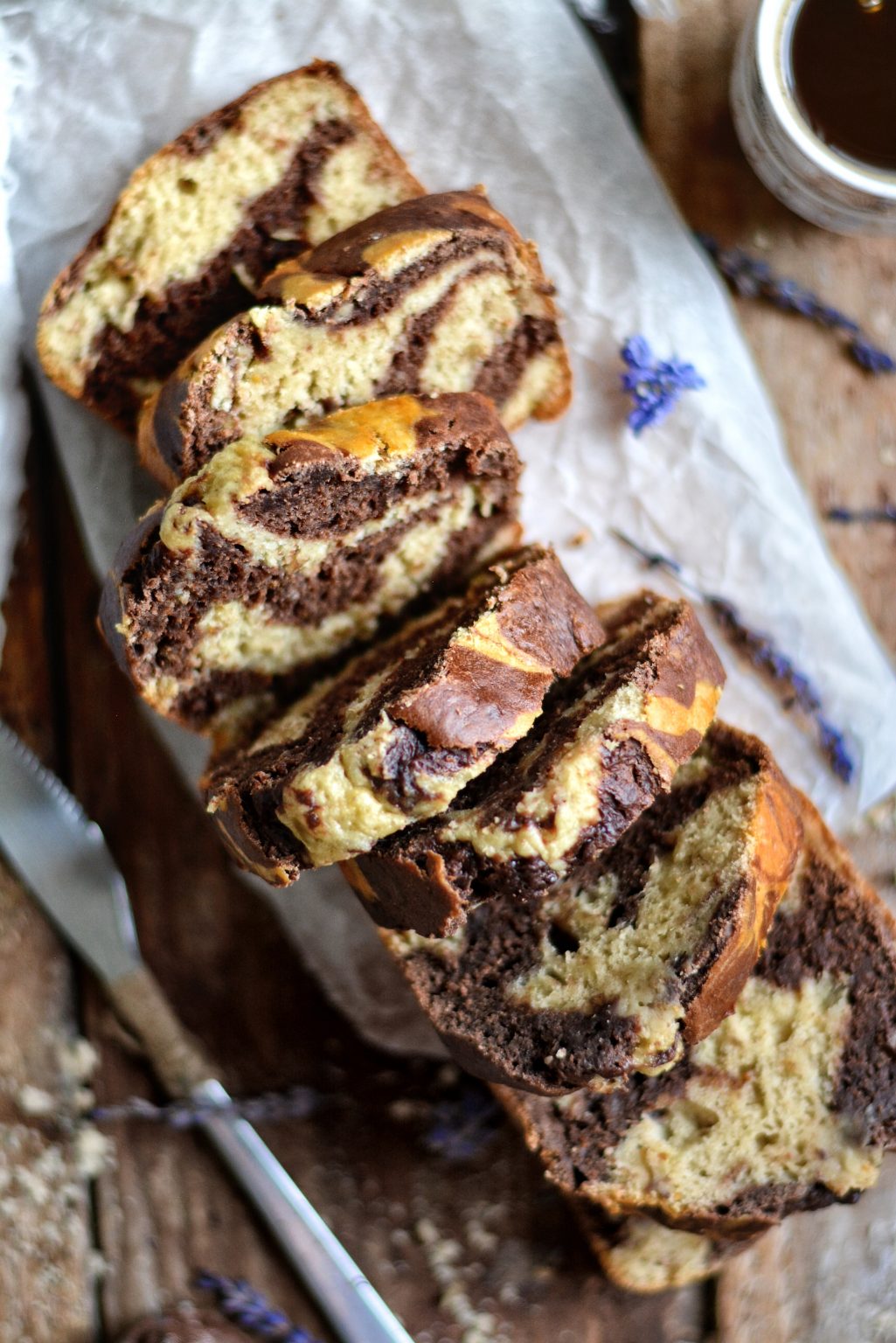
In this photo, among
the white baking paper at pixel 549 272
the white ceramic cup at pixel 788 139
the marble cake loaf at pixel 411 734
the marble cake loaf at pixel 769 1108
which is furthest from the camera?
the white baking paper at pixel 549 272

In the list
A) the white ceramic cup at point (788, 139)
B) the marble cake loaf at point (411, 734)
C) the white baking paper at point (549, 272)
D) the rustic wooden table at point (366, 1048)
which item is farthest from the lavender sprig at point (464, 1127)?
the white ceramic cup at point (788, 139)

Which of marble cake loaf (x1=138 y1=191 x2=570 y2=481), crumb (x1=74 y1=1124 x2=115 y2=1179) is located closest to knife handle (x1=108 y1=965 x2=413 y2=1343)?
crumb (x1=74 y1=1124 x2=115 y2=1179)

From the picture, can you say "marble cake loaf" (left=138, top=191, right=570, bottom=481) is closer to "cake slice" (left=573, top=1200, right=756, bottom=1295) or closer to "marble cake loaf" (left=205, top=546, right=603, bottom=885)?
"marble cake loaf" (left=205, top=546, right=603, bottom=885)

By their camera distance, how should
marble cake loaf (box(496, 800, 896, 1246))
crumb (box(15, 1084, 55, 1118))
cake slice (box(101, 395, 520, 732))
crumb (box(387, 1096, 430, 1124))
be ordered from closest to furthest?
1. cake slice (box(101, 395, 520, 732))
2. marble cake loaf (box(496, 800, 896, 1246))
3. crumb (box(15, 1084, 55, 1118))
4. crumb (box(387, 1096, 430, 1124))

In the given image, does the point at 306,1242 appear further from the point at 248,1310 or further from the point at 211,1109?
the point at 211,1109

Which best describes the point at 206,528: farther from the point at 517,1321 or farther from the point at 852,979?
the point at 517,1321

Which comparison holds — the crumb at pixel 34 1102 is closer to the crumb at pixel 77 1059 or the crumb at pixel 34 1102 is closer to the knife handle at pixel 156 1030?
the crumb at pixel 77 1059
